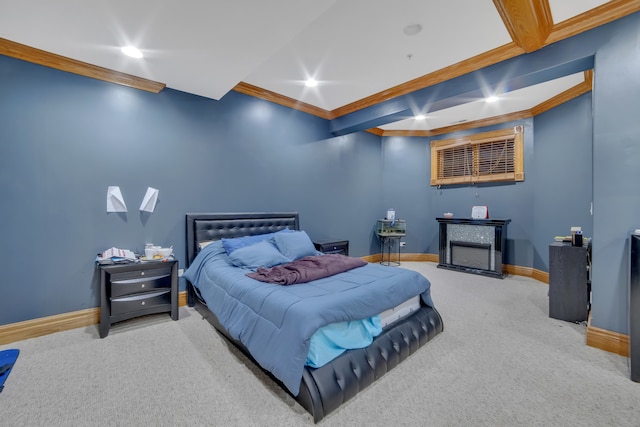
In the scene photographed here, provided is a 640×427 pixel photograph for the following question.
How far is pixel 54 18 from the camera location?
226 centimetres

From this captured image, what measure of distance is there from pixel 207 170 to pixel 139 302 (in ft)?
5.87

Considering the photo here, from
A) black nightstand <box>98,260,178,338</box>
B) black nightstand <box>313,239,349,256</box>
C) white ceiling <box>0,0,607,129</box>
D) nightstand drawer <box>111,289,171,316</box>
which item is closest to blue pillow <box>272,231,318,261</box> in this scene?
black nightstand <box>313,239,349,256</box>

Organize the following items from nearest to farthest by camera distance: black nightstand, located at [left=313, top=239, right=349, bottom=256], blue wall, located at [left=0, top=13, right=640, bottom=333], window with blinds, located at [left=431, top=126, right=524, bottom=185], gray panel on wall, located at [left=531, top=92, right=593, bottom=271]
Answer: blue wall, located at [left=0, top=13, right=640, bottom=333]
gray panel on wall, located at [left=531, top=92, right=593, bottom=271]
black nightstand, located at [left=313, top=239, right=349, bottom=256]
window with blinds, located at [left=431, top=126, right=524, bottom=185]

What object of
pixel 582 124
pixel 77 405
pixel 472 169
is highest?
pixel 582 124

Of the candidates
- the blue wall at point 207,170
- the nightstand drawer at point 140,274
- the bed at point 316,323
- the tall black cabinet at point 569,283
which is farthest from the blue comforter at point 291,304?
the tall black cabinet at point 569,283

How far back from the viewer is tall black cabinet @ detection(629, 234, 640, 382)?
6.65 feet

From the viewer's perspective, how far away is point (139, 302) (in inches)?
116

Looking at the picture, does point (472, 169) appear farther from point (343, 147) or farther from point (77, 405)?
point (77, 405)

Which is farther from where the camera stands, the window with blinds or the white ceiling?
the window with blinds

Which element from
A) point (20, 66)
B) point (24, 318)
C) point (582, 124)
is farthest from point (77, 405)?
point (582, 124)

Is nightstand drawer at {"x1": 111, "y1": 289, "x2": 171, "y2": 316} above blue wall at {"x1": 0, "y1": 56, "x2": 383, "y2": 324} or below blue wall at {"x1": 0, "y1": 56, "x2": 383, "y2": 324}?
below

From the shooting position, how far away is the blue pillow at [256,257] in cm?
303

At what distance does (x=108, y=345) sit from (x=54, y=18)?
9.27 feet

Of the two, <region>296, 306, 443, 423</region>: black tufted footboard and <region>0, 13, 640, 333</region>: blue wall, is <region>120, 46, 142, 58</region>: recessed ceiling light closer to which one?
<region>0, 13, 640, 333</region>: blue wall
